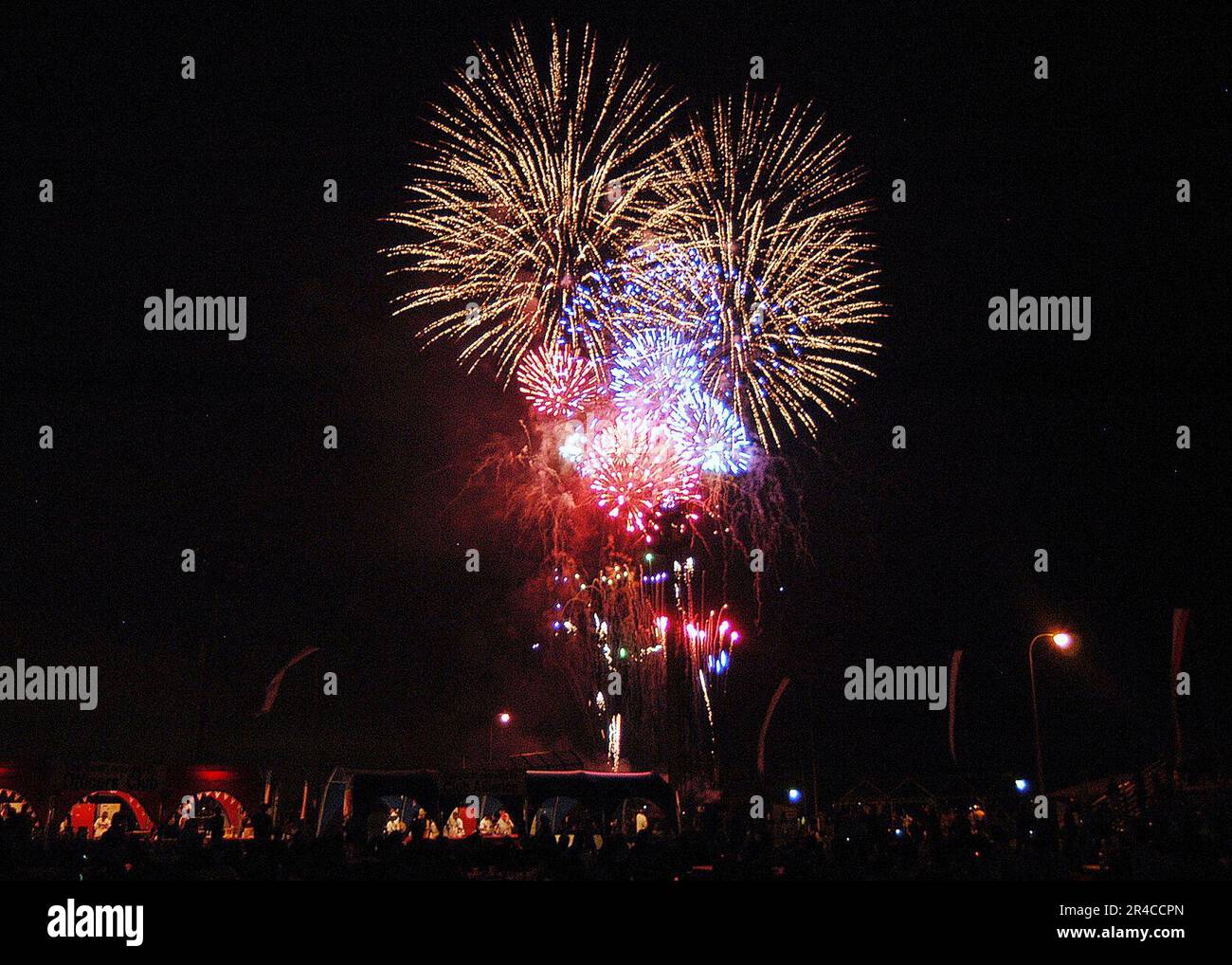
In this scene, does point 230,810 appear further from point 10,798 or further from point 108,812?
point 10,798

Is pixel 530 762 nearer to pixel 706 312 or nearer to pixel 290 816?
pixel 290 816

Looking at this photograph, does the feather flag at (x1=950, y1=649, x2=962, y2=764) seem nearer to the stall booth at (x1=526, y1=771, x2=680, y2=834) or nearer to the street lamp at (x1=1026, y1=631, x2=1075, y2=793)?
the street lamp at (x1=1026, y1=631, x2=1075, y2=793)

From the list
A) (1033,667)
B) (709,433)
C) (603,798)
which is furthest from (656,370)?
(1033,667)

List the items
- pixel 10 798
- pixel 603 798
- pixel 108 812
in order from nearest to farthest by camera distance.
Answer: pixel 603 798, pixel 10 798, pixel 108 812

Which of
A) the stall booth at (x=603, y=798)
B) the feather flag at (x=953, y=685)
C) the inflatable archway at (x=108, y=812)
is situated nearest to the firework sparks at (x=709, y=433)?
the stall booth at (x=603, y=798)

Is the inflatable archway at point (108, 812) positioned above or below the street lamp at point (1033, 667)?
below

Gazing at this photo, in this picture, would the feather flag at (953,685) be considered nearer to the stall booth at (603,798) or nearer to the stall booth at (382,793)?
the stall booth at (603,798)

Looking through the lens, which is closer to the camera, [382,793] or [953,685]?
[382,793]

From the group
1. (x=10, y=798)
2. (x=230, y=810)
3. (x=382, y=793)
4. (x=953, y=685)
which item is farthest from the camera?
(x=953, y=685)
